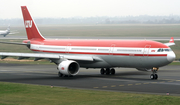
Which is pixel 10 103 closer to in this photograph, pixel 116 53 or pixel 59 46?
pixel 116 53

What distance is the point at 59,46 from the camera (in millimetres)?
43312

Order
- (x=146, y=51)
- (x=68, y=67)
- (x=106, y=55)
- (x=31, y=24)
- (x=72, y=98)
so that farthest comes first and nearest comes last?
(x=31, y=24)
(x=106, y=55)
(x=68, y=67)
(x=146, y=51)
(x=72, y=98)

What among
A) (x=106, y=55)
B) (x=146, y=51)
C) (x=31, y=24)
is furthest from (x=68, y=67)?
(x=31, y=24)

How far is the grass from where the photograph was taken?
68.3 feet

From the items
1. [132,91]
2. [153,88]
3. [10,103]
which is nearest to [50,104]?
[10,103]

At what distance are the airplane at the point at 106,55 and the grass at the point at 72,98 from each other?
10956 mm

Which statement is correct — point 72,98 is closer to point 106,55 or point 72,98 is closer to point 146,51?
point 146,51

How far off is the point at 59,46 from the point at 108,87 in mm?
15756

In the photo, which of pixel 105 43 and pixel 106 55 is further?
pixel 105 43

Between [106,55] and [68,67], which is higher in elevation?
[106,55]

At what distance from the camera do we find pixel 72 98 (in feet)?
74.8

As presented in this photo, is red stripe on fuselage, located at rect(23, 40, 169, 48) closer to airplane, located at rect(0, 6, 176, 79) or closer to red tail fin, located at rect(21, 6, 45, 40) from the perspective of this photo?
airplane, located at rect(0, 6, 176, 79)

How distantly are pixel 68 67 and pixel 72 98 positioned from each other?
1378 centimetres

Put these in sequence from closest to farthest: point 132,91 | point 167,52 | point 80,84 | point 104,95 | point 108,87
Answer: point 104,95
point 132,91
point 108,87
point 80,84
point 167,52
